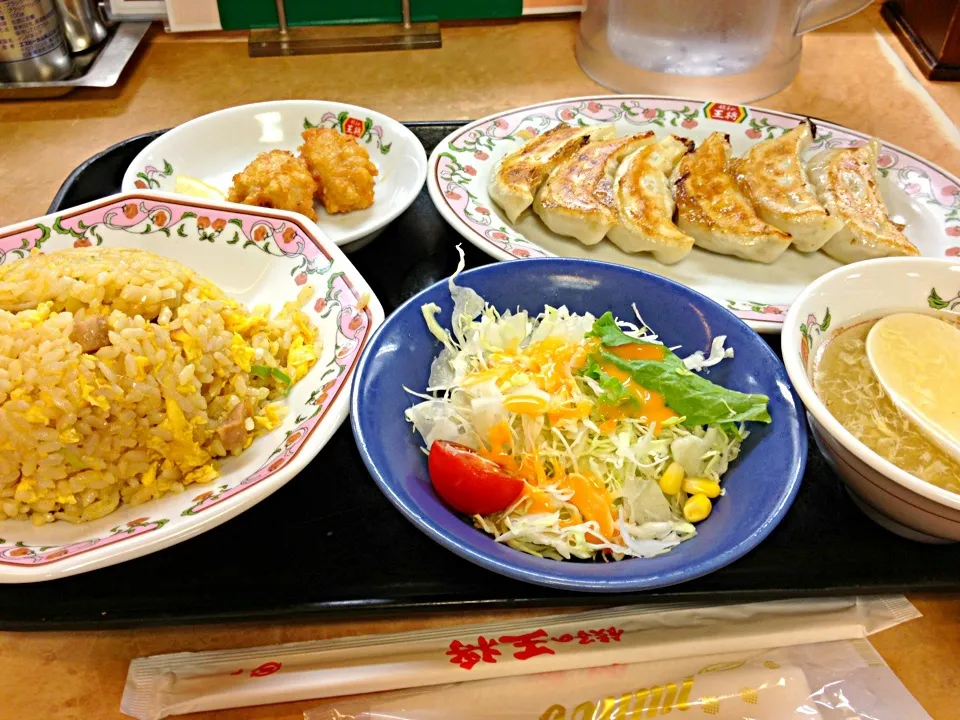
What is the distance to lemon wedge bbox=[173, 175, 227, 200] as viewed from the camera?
200 centimetres

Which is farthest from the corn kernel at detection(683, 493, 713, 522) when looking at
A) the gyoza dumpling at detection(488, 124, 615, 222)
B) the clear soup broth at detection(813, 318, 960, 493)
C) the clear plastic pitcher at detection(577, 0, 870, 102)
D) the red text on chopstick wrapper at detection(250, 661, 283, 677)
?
the clear plastic pitcher at detection(577, 0, 870, 102)

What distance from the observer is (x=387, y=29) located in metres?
3.34

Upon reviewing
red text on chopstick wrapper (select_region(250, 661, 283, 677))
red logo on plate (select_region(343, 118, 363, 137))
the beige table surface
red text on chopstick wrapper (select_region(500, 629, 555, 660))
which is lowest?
red text on chopstick wrapper (select_region(500, 629, 555, 660))

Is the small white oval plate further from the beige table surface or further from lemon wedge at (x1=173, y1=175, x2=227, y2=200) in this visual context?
the beige table surface

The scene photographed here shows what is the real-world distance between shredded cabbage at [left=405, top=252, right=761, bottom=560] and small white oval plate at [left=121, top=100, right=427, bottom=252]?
0.67 m

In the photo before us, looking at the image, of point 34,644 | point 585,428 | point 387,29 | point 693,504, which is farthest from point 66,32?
point 693,504

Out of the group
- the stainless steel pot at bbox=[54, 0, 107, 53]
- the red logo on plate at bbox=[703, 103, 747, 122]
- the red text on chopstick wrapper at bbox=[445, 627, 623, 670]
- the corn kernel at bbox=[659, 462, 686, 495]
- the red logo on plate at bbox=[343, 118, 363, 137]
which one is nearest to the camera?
the red text on chopstick wrapper at bbox=[445, 627, 623, 670]

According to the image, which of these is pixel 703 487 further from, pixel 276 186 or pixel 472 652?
pixel 276 186

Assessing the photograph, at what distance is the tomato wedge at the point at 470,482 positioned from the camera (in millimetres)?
1221

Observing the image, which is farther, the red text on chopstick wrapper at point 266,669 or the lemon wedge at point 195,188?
the lemon wedge at point 195,188

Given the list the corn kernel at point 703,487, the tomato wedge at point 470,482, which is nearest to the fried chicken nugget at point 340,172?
the tomato wedge at point 470,482

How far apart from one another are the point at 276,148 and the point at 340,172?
417mm

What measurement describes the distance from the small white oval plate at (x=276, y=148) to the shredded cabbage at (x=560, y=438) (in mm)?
665

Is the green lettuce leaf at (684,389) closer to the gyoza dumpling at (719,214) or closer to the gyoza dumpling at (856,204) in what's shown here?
the gyoza dumpling at (719,214)
